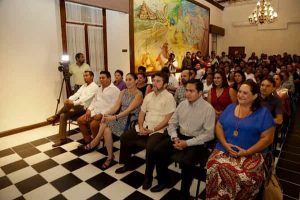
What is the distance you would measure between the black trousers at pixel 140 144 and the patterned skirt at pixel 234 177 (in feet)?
2.17

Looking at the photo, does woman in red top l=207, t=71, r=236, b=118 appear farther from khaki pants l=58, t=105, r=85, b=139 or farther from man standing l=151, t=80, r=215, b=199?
khaki pants l=58, t=105, r=85, b=139

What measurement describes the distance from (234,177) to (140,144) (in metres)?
1.11

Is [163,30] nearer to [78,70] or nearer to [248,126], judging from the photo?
[78,70]

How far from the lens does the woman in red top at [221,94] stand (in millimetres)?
2992

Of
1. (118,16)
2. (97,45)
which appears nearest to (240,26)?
(118,16)

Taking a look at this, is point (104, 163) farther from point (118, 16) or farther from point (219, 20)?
point (219, 20)

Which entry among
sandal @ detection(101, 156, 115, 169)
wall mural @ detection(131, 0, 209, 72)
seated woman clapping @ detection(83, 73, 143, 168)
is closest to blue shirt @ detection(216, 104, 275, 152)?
seated woman clapping @ detection(83, 73, 143, 168)

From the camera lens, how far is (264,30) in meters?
Answer: 11.0

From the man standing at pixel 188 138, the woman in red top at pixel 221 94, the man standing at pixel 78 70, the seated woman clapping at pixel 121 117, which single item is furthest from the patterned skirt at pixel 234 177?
the man standing at pixel 78 70

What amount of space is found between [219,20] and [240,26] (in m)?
1.12

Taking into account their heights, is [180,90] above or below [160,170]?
above

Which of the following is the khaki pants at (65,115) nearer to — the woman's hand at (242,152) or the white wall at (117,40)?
the woman's hand at (242,152)

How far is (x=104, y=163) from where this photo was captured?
2.96m

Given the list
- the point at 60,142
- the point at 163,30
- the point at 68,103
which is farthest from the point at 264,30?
the point at 60,142
